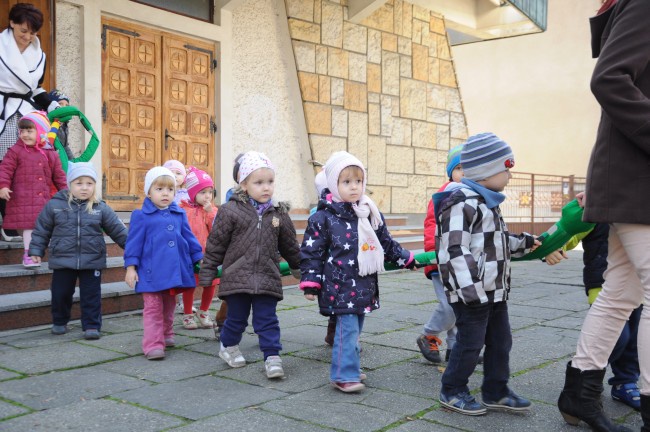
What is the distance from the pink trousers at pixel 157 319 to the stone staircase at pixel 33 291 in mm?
1161

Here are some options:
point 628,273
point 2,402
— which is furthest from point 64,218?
point 628,273

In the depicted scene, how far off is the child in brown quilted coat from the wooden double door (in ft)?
14.5

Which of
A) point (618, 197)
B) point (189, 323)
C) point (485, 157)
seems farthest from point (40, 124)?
point (618, 197)

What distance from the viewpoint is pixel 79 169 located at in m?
4.91

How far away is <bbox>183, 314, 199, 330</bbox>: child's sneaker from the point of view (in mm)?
5227

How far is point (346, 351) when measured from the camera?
11.5ft

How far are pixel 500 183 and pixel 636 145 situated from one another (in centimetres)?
67

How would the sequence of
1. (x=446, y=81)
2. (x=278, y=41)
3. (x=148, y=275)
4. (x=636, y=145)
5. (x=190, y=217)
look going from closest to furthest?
(x=636, y=145)
(x=148, y=275)
(x=190, y=217)
(x=278, y=41)
(x=446, y=81)

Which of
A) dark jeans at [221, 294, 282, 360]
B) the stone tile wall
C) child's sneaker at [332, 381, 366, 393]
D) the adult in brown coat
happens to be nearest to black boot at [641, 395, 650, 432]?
the adult in brown coat

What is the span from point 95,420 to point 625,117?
252 centimetres

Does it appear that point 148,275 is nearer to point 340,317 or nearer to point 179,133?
point 340,317

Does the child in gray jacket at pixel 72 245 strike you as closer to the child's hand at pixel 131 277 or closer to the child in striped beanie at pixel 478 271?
the child's hand at pixel 131 277

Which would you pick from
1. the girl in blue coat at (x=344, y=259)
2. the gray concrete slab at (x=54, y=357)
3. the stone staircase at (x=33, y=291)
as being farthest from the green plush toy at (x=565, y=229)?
the stone staircase at (x=33, y=291)

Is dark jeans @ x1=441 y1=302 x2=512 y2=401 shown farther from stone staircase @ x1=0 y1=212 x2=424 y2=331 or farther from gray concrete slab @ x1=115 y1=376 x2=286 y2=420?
stone staircase @ x1=0 y1=212 x2=424 y2=331
